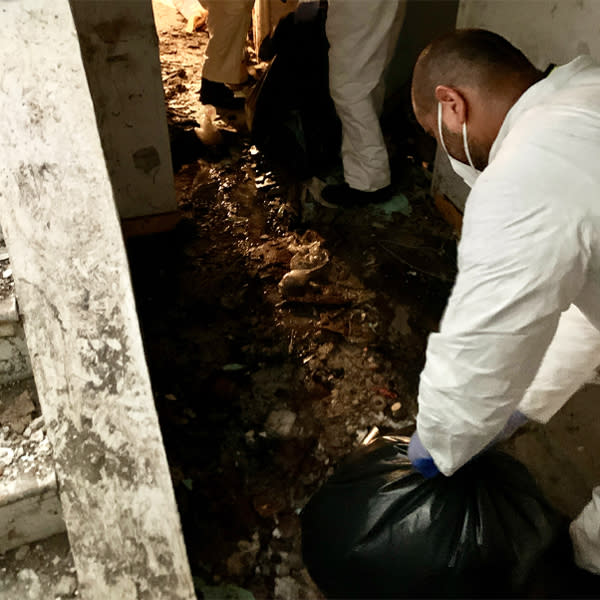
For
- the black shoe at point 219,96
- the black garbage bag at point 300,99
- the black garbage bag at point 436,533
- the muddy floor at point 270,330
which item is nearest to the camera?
the black garbage bag at point 436,533

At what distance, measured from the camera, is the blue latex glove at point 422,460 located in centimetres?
144

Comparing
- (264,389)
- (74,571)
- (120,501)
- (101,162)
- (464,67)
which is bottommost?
(264,389)

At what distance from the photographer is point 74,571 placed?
1238 mm

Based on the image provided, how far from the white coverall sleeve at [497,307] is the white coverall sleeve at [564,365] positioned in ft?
1.52

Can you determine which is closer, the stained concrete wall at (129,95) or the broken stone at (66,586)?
the broken stone at (66,586)

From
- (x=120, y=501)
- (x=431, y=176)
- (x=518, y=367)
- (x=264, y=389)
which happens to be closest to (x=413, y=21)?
(x=431, y=176)

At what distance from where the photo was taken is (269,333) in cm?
247

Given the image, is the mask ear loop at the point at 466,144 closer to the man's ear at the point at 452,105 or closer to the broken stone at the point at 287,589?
the man's ear at the point at 452,105

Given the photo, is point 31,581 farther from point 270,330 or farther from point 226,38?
point 226,38

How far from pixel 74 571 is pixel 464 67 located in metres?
1.30

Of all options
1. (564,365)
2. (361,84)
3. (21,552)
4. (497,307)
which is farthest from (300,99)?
(21,552)

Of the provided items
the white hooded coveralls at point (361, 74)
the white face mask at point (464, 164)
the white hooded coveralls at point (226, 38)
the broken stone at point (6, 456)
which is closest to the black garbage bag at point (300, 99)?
the white hooded coveralls at point (361, 74)

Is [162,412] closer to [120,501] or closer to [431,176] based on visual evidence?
[120,501]

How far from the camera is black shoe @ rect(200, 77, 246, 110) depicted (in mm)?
3910
